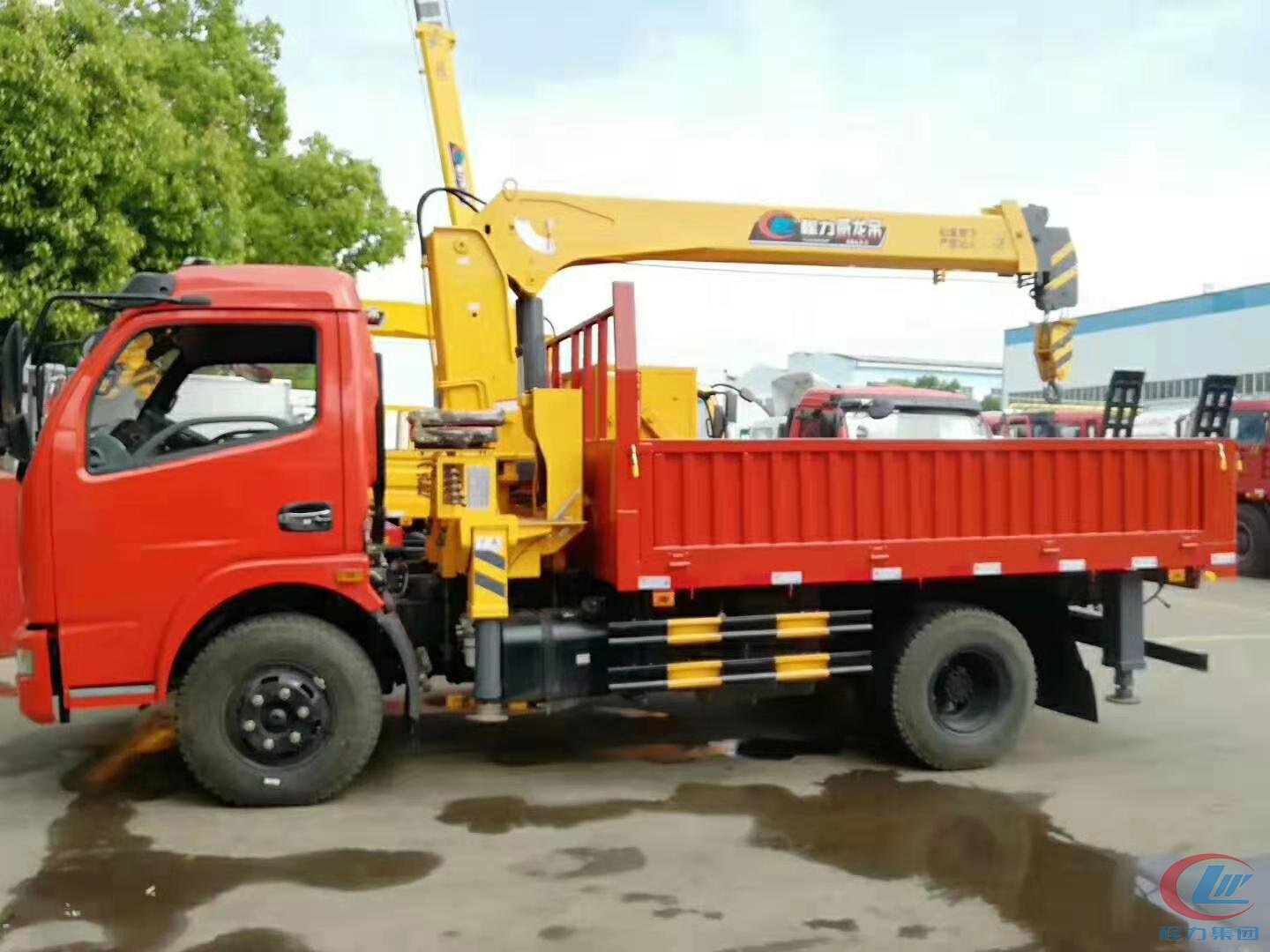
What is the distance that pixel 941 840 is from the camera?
507 centimetres

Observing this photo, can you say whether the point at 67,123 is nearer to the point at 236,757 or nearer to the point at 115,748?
the point at 115,748

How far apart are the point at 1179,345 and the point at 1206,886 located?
47.0 meters

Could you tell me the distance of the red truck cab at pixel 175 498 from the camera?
5145mm

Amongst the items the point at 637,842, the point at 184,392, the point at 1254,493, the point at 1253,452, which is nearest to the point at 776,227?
the point at 184,392

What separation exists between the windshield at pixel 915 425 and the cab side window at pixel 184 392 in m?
7.70

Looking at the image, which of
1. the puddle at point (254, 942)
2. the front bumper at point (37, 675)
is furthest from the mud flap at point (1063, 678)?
the front bumper at point (37, 675)

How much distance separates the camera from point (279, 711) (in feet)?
17.5

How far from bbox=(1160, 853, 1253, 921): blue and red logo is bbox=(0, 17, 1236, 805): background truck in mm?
1490

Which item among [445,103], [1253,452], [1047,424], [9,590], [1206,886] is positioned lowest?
[1206,886]

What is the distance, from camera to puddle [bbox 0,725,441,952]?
4.06m

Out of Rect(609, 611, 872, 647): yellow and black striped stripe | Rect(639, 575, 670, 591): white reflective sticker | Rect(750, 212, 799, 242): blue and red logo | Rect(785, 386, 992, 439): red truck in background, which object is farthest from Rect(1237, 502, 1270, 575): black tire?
Rect(639, 575, 670, 591): white reflective sticker

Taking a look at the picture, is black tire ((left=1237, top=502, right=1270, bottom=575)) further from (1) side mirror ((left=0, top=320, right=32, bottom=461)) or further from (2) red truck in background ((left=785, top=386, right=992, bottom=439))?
(1) side mirror ((left=0, top=320, right=32, bottom=461))

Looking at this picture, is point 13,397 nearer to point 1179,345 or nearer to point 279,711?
point 279,711

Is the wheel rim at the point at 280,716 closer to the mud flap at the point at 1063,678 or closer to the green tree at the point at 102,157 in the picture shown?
the mud flap at the point at 1063,678
